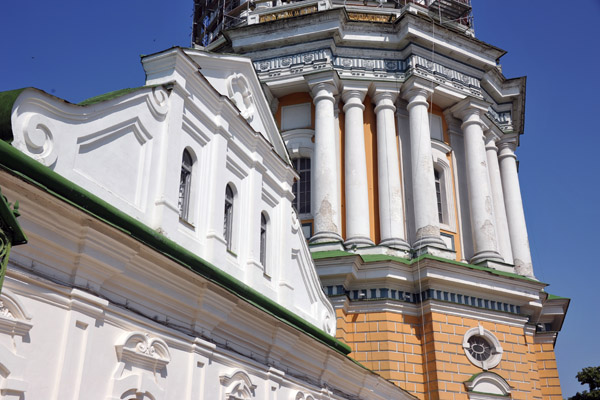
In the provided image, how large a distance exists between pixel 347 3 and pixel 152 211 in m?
19.9

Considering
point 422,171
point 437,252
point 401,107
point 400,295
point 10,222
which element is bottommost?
point 10,222

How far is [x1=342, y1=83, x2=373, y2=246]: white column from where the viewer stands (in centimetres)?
2250

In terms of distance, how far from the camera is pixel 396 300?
802 inches

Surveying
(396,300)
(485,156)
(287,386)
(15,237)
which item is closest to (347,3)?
(485,156)

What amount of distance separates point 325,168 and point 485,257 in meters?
6.24

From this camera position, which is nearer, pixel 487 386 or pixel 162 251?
pixel 162 251

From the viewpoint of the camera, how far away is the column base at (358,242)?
71.9ft

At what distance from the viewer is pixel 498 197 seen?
86.9 feet

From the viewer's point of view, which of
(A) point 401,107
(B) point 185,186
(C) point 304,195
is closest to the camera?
(B) point 185,186

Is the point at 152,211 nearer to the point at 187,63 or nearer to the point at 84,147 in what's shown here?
the point at 84,147

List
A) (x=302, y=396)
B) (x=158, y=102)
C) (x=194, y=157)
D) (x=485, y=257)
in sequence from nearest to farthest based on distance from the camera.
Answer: (x=158, y=102)
(x=194, y=157)
(x=302, y=396)
(x=485, y=257)

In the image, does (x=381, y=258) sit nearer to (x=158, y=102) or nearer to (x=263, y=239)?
(x=263, y=239)

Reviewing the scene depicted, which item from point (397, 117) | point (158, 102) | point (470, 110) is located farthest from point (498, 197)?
point (158, 102)

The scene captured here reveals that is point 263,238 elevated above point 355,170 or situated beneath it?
situated beneath
